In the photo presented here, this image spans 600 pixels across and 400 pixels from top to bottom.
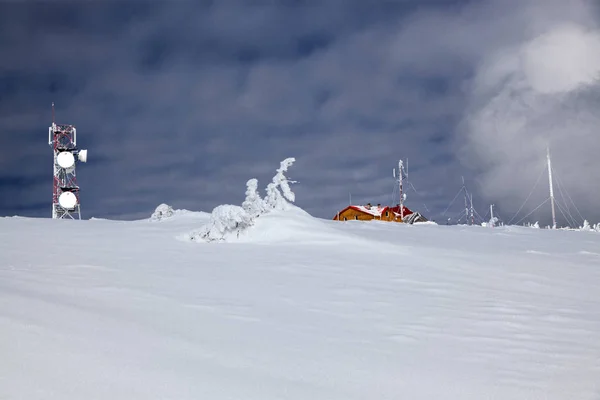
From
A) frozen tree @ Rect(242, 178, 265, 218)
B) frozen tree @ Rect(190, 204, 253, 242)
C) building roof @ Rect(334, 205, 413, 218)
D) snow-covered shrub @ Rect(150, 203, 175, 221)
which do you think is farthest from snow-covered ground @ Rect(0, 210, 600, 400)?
building roof @ Rect(334, 205, 413, 218)

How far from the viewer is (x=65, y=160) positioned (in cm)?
4150

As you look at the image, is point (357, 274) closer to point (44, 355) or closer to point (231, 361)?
point (231, 361)

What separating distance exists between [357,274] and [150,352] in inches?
208

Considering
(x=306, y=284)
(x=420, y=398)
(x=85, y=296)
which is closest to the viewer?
(x=420, y=398)

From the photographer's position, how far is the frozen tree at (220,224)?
12.2m

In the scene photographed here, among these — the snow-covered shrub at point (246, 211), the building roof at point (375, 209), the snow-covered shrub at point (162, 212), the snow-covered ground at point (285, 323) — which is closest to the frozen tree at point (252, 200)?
the snow-covered shrub at point (246, 211)

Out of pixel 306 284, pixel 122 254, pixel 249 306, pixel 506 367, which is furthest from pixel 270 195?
pixel 506 367

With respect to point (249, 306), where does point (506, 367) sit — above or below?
below

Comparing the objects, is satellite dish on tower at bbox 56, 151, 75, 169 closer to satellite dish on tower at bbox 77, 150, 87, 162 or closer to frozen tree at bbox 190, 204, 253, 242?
satellite dish on tower at bbox 77, 150, 87, 162

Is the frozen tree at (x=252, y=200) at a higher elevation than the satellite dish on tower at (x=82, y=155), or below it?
below

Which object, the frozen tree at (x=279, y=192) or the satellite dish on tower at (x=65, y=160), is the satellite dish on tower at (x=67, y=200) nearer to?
the satellite dish on tower at (x=65, y=160)

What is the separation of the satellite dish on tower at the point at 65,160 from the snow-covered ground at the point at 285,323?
107 ft

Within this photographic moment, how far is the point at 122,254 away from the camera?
9.47 m

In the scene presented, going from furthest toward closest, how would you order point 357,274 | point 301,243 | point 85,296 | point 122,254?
point 301,243, point 122,254, point 357,274, point 85,296
